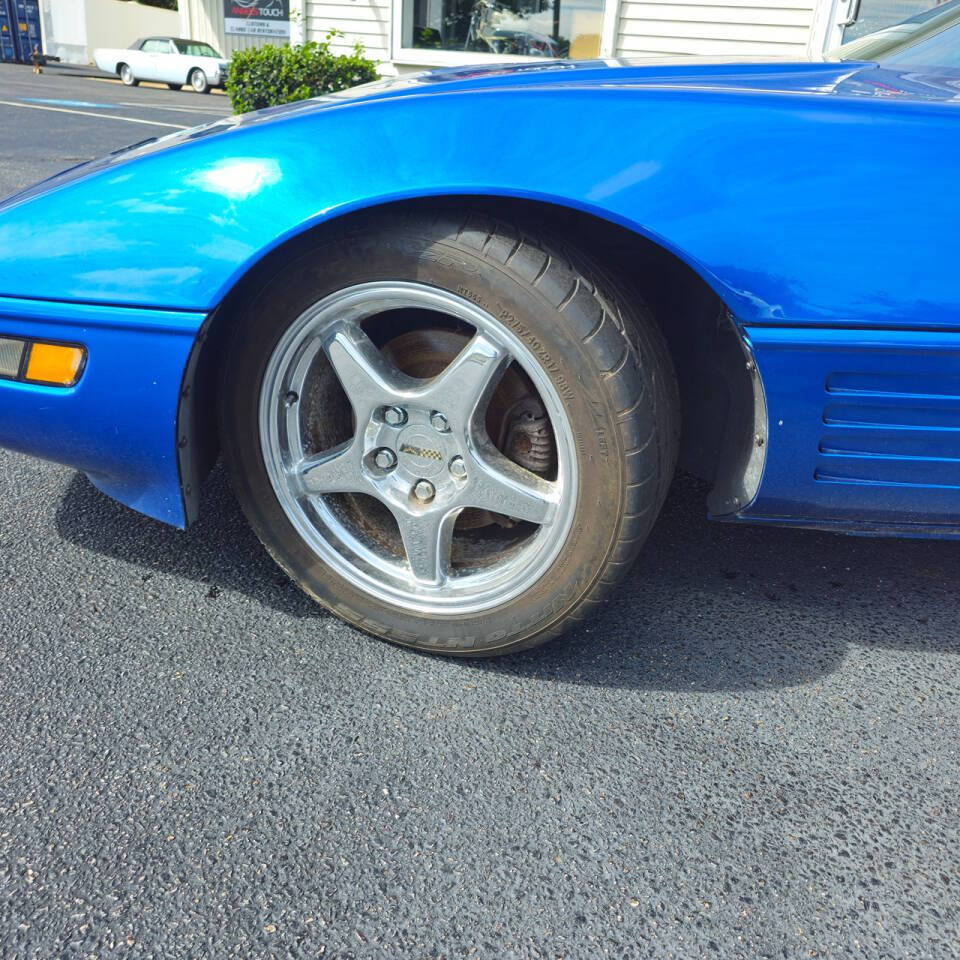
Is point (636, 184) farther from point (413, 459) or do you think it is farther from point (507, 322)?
point (413, 459)

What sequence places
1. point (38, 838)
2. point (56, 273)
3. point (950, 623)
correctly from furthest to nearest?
point (950, 623) → point (56, 273) → point (38, 838)

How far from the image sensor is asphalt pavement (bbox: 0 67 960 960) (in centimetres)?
125

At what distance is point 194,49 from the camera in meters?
20.5

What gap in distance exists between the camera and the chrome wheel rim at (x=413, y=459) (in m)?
1.57

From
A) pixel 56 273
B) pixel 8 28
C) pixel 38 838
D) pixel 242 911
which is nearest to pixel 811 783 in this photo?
pixel 242 911

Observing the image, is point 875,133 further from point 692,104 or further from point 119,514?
point 119,514

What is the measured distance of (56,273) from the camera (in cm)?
160

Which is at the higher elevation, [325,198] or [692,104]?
[692,104]

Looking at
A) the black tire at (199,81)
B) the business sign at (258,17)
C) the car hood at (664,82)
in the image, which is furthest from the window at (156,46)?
the car hood at (664,82)

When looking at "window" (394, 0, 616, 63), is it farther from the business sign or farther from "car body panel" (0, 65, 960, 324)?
"car body panel" (0, 65, 960, 324)

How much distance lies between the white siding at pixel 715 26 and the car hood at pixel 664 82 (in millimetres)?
11230

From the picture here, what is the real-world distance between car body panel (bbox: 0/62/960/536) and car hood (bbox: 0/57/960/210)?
0.02 m

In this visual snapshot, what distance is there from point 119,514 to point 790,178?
1.77 meters

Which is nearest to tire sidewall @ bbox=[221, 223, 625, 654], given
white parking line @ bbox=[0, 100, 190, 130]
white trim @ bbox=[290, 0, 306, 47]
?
white parking line @ bbox=[0, 100, 190, 130]
